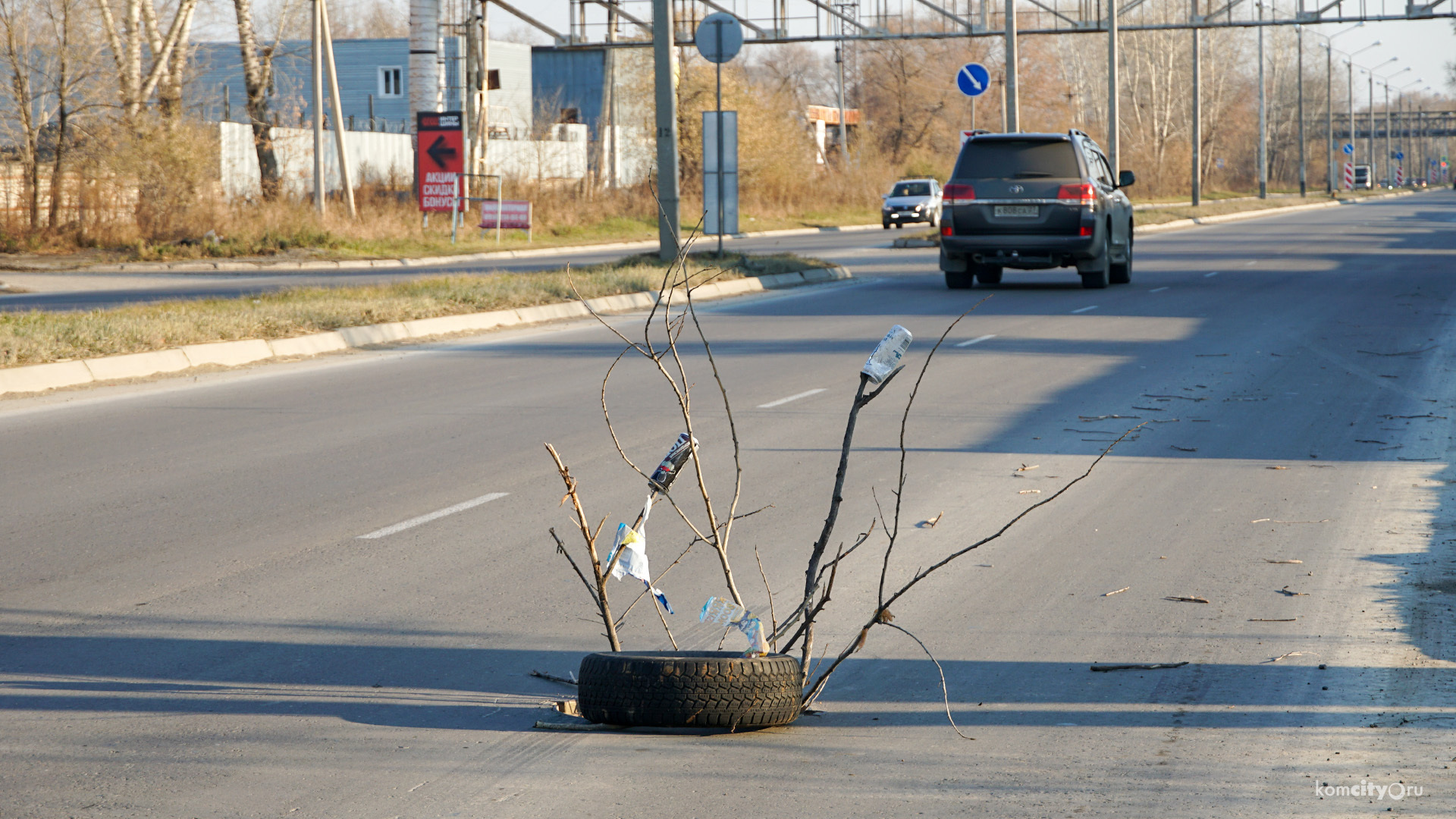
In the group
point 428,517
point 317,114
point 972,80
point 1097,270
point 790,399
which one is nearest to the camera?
point 428,517

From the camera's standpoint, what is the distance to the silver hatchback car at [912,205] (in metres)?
52.4

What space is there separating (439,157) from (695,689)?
1347 inches

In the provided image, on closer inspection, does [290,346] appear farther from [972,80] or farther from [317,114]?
[317,114]

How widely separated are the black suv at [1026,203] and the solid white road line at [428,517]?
13730mm

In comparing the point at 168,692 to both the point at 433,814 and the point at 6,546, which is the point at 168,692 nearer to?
the point at 433,814

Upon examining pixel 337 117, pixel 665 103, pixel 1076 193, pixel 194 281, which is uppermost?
pixel 337 117

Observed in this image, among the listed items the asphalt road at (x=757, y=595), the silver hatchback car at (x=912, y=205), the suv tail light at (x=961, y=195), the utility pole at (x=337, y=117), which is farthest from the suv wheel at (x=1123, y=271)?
the silver hatchback car at (x=912, y=205)

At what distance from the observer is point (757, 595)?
234 inches

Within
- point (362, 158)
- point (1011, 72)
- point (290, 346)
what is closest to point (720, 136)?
point (290, 346)

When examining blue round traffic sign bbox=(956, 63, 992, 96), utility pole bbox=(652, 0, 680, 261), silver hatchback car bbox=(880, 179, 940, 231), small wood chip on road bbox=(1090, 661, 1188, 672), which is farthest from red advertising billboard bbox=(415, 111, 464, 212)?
small wood chip on road bbox=(1090, 661, 1188, 672)

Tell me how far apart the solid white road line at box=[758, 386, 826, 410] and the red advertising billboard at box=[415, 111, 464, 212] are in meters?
25.9

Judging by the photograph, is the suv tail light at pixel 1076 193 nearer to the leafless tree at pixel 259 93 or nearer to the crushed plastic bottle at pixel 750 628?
the crushed plastic bottle at pixel 750 628

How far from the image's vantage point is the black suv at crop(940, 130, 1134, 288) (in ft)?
67.3

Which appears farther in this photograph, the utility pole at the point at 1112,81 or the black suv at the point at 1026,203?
the utility pole at the point at 1112,81
